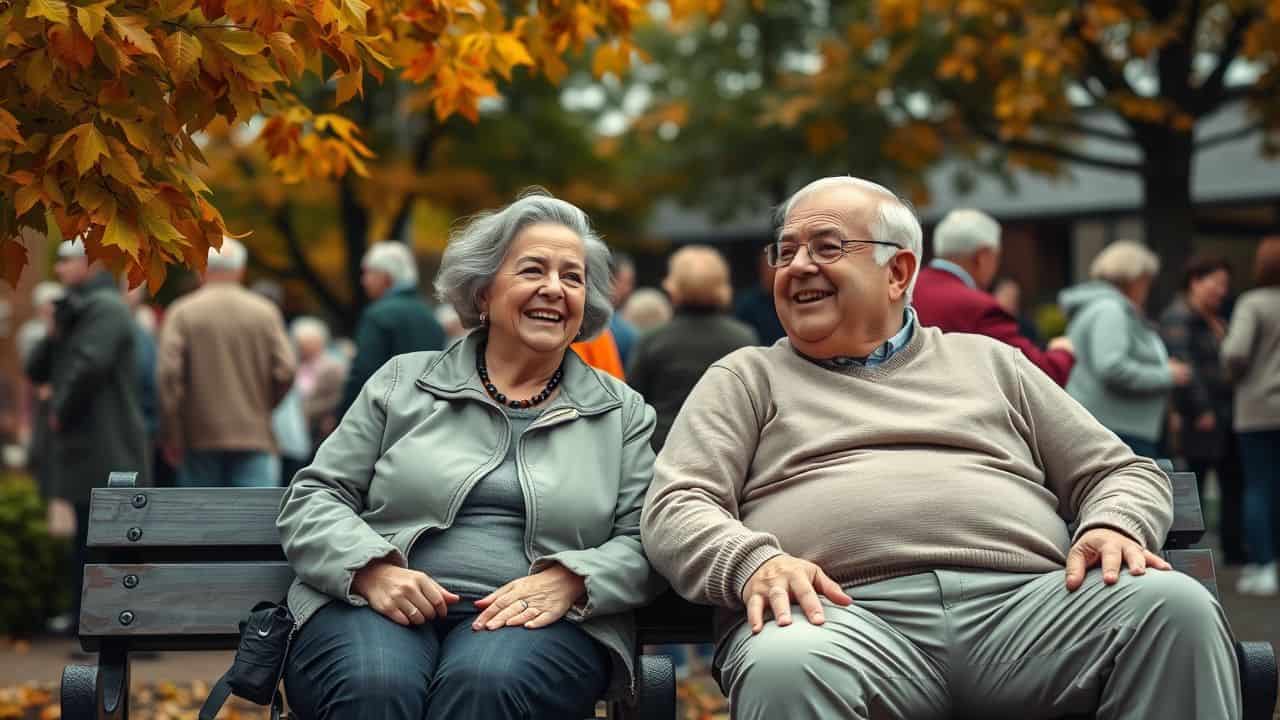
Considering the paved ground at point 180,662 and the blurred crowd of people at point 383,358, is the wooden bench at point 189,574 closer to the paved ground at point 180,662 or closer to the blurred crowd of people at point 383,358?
the blurred crowd of people at point 383,358

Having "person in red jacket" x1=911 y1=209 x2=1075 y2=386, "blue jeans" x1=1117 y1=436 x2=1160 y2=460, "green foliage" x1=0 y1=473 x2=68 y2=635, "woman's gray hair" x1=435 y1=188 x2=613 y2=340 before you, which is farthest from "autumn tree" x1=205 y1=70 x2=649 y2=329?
"woman's gray hair" x1=435 y1=188 x2=613 y2=340

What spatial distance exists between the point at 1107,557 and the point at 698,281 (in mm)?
4153

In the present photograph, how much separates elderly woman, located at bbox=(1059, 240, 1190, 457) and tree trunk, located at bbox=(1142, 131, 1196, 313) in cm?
479

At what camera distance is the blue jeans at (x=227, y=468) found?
8867 mm

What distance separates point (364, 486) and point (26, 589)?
554cm

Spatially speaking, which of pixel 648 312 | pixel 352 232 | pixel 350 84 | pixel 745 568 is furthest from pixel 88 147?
pixel 352 232

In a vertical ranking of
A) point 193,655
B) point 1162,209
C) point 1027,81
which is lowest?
point 193,655

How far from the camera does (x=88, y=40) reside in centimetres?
358

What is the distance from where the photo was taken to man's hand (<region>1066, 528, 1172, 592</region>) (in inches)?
146

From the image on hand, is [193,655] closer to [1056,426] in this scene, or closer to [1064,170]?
[1056,426]

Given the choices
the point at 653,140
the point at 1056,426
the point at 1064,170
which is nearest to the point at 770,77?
the point at 653,140

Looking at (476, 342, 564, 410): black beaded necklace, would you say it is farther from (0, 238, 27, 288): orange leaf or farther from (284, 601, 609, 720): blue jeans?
(0, 238, 27, 288): orange leaf

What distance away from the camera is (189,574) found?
429cm

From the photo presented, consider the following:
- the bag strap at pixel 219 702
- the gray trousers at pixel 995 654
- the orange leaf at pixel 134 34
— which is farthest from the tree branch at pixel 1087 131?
the orange leaf at pixel 134 34
